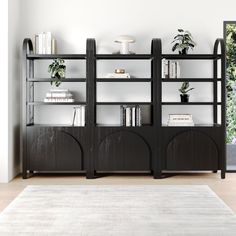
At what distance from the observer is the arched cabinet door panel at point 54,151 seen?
5.52 m

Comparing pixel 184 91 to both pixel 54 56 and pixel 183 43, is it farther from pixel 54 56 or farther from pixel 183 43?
pixel 54 56

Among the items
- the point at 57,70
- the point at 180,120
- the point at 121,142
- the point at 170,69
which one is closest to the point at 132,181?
the point at 121,142

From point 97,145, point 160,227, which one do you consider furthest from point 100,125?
point 160,227

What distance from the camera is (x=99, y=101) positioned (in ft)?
19.5

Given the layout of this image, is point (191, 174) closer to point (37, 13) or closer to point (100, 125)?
point (100, 125)

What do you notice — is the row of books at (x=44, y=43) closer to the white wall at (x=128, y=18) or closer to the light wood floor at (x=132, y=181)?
the white wall at (x=128, y=18)

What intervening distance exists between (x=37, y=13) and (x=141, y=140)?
82.3 inches

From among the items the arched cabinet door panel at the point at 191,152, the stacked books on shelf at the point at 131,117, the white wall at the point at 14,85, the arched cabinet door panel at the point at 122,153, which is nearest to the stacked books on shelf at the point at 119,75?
the stacked books on shelf at the point at 131,117

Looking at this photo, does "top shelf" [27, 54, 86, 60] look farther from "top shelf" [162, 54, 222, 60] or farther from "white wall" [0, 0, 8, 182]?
"top shelf" [162, 54, 222, 60]

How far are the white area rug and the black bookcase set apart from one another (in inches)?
24.7

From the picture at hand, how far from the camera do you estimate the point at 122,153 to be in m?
5.54

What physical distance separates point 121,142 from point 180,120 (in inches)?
30.1

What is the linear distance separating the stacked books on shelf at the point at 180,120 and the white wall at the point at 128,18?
887 millimetres

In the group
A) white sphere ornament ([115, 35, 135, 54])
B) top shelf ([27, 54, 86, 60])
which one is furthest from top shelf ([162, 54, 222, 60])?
top shelf ([27, 54, 86, 60])
